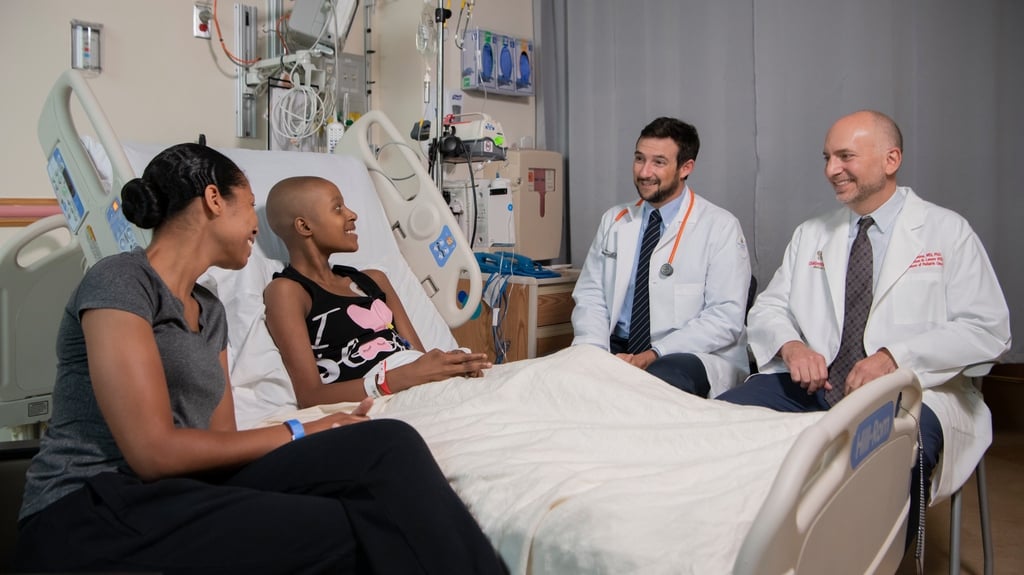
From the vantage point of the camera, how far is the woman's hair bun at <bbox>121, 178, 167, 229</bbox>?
56.1 inches

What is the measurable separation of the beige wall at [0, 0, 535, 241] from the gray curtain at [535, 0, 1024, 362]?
0.80m

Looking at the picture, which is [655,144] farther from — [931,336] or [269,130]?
[269,130]

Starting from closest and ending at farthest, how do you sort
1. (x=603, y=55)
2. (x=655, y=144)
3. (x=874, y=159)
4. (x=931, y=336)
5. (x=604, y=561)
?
(x=604, y=561) < (x=931, y=336) < (x=874, y=159) < (x=655, y=144) < (x=603, y=55)

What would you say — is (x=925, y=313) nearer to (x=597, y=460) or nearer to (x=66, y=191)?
(x=597, y=460)

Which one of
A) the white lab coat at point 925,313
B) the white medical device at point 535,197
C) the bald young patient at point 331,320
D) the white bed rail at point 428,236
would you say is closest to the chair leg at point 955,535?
the white lab coat at point 925,313

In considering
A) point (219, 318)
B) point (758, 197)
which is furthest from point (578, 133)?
point (219, 318)

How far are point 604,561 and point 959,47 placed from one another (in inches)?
101

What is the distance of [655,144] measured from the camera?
282 cm

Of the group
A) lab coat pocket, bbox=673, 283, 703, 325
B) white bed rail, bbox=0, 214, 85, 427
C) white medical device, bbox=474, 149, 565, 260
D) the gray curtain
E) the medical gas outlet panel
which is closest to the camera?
white bed rail, bbox=0, 214, 85, 427

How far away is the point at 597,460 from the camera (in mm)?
1483

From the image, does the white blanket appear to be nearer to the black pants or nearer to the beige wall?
the black pants

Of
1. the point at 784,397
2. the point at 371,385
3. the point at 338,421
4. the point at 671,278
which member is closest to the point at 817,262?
the point at 784,397

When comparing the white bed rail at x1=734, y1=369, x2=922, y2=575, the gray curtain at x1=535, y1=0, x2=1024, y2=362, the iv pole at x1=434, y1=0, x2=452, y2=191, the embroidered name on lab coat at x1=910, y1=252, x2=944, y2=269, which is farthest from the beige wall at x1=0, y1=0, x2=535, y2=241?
the white bed rail at x1=734, y1=369, x2=922, y2=575

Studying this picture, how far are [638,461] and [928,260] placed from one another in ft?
3.92
